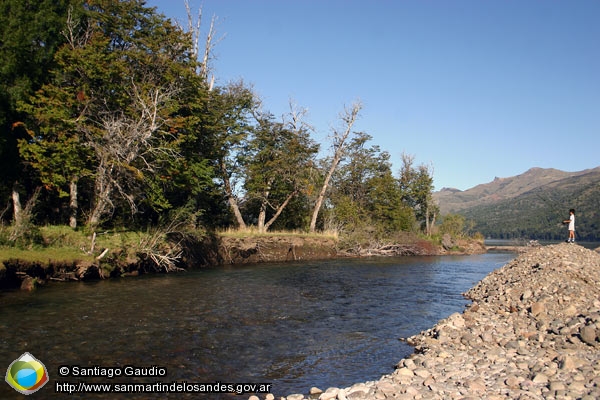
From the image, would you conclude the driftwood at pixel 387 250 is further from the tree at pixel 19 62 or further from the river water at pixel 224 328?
the tree at pixel 19 62

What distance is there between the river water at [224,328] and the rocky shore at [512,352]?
1015 mm

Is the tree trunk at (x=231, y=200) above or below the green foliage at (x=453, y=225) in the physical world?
above

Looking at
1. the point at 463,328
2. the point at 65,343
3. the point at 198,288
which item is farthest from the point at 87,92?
the point at 463,328

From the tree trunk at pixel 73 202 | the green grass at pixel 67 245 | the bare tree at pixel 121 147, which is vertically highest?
the bare tree at pixel 121 147

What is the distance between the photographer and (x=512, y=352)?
27.5ft

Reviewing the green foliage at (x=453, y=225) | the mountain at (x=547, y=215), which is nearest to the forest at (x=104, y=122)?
the green foliage at (x=453, y=225)

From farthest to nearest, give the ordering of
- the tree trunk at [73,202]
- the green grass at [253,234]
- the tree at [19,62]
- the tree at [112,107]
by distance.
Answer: the green grass at [253,234] < the tree trunk at [73,202] < the tree at [112,107] < the tree at [19,62]

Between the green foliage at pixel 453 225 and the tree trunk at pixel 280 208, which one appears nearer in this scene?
the tree trunk at pixel 280 208

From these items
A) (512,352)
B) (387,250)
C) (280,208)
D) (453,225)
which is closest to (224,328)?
(512,352)

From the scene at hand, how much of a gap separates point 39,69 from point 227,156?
16836 mm

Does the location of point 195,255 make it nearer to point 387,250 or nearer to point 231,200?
point 231,200

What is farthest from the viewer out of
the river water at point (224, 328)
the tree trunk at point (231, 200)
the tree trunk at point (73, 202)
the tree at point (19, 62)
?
the tree trunk at point (231, 200)

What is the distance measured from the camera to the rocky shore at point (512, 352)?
6496 millimetres

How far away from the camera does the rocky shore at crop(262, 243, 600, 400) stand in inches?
256
